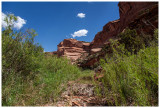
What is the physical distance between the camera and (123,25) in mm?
29438

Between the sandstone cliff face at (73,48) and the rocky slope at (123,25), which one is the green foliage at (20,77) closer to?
the rocky slope at (123,25)

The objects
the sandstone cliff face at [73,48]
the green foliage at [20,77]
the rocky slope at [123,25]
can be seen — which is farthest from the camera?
the sandstone cliff face at [73,48]

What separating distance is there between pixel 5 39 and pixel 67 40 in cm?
5443

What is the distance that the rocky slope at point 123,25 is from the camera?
53.1ft

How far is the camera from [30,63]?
3.94 m

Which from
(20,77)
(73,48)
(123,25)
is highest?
(73,48)

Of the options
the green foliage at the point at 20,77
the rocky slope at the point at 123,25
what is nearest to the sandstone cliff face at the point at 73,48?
the rocky slope at the point at 123,25

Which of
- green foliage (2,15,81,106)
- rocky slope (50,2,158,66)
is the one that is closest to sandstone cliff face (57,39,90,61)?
rocky slope (50,2,158,66)

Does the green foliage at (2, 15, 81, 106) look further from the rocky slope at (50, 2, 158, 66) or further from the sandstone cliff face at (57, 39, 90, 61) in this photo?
the sandstone cliff face at (57, 39, 90, 61)

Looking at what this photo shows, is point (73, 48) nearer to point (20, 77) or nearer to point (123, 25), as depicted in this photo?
point (123, 25)

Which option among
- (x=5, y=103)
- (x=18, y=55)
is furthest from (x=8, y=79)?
(x=18, y=55)

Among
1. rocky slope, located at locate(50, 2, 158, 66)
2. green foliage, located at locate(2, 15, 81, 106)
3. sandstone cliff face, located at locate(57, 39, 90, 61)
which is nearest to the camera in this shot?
green foliage, located at locate(2, 15, 81, 106)

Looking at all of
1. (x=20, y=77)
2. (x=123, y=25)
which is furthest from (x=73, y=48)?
(x=20, y=77)

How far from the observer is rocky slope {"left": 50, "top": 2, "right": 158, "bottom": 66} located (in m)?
16.2
